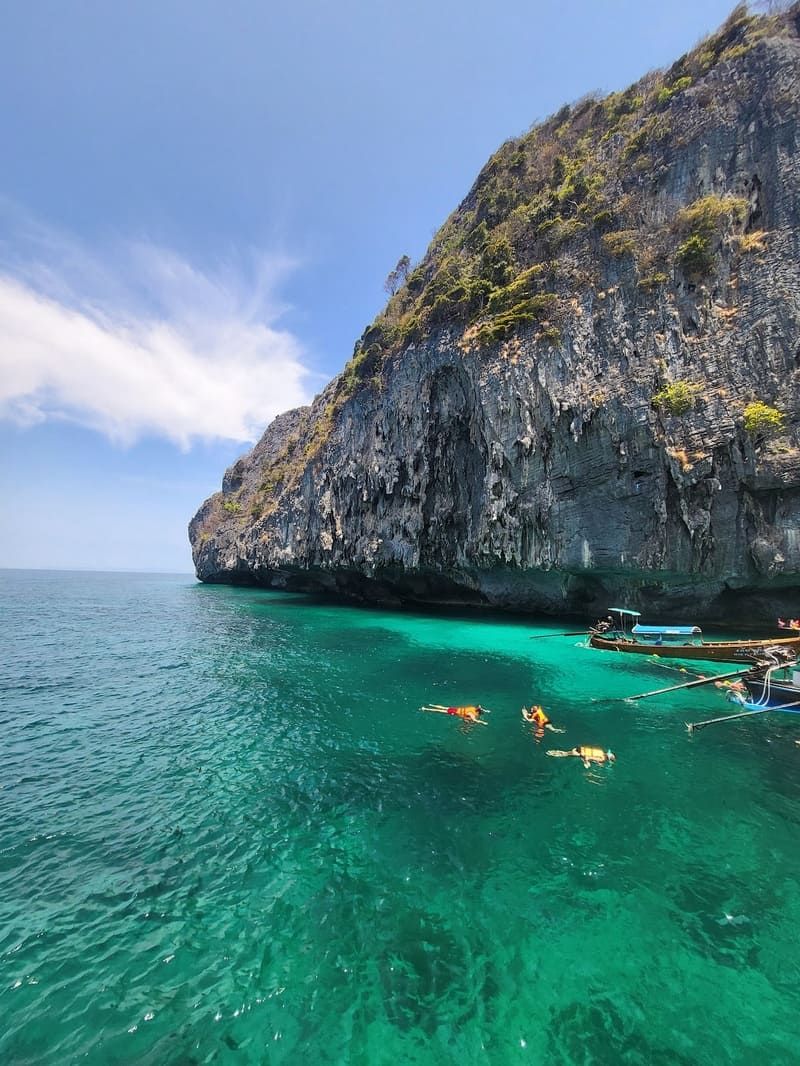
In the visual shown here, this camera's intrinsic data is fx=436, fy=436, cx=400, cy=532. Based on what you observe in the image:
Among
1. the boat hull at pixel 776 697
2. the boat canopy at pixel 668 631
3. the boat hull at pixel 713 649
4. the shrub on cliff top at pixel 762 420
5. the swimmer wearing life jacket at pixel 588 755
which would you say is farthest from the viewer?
the boat canopy at pixel 668 631

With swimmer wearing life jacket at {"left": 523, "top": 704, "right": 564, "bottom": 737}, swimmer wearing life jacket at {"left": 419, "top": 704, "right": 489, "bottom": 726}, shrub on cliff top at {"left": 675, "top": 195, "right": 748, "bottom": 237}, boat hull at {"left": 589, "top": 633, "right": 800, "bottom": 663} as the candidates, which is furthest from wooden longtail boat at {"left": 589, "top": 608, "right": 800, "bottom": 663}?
shrub on cliff top at {"left": 675, "top": 195, "right": 748, "bottom": 237}

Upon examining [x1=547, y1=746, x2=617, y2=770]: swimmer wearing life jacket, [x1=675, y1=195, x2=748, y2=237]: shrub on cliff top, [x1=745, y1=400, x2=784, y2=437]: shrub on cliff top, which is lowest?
[x1=547, y1=746, x2=617, y2=770]: swimmer wearing life jacket

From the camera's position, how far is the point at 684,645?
78.3 ft

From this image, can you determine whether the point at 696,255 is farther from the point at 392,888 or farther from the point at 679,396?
the point at 392,888

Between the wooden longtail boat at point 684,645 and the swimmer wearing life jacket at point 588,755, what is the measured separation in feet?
36.7

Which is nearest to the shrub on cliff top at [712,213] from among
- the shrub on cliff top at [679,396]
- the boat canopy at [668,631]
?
the shrub on cliff top at [679,396]

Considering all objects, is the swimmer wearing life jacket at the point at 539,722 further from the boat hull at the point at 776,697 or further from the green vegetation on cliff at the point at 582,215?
the green vegetation on cliff at the point at 582,215

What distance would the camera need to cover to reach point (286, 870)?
325 inches

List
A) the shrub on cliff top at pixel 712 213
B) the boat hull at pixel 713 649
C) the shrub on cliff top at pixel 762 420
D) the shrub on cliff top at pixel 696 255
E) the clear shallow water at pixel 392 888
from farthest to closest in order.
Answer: the shrub on cliff top at pixel 696 255, the shrub on cliff top at pixel 712 213, the shrub on cliff top at pixel 762 420, the boat hull at pixel 713 649, the clear shallow water at pixel 392 888

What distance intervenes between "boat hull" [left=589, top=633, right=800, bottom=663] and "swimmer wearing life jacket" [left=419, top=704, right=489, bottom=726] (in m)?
12.9

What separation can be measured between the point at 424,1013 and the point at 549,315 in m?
35.3

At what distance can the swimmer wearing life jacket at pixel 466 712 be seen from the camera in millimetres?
15227

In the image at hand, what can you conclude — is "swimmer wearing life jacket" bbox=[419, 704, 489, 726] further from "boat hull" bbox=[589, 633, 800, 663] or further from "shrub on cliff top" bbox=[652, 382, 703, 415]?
"shrub on cliff top" bbox=[652, 382, 703, 415]

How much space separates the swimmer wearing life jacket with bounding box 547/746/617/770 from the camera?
12.4 m
